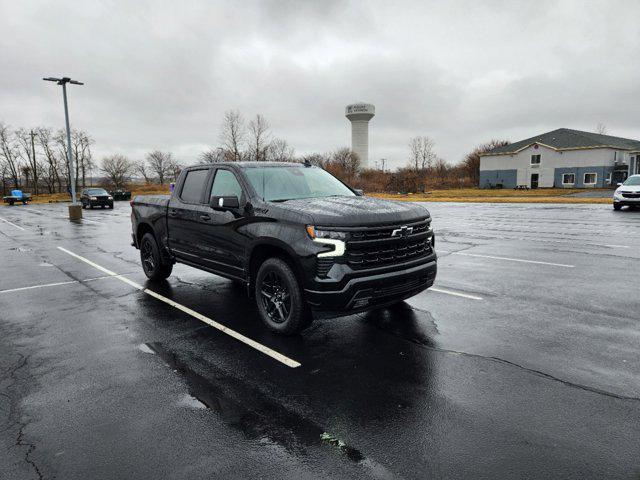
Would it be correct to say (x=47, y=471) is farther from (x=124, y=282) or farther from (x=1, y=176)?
(x=1, y=176)

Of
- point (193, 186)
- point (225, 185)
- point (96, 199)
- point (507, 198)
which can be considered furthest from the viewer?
point (507, 198)

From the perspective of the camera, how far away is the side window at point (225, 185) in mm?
5730

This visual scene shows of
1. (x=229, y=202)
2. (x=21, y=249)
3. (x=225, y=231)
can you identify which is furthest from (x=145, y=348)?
(x=21, y=249)

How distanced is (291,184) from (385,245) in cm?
180

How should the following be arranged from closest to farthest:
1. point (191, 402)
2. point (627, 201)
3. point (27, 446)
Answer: point (27, 446) < point (191, 402) < point (627, 201)

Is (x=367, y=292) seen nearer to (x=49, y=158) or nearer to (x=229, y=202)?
(x=229, y=202)

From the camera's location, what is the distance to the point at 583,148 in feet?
187

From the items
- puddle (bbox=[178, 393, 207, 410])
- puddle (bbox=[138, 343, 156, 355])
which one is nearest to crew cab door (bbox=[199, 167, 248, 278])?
puddle (bbox=[138, 343, 156, 355])

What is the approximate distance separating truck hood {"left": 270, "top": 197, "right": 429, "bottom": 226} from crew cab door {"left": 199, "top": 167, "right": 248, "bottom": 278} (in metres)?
0.78

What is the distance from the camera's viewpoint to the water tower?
143 m

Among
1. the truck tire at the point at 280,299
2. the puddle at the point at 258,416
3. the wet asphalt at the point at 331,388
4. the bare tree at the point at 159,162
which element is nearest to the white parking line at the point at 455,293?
the wet asphalt at the point at 331,388

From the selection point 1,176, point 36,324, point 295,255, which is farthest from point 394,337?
point 1,176

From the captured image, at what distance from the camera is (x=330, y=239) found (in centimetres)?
440

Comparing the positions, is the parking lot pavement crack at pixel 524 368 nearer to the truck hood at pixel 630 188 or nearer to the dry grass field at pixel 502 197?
the truck hood at pixel 630 188
